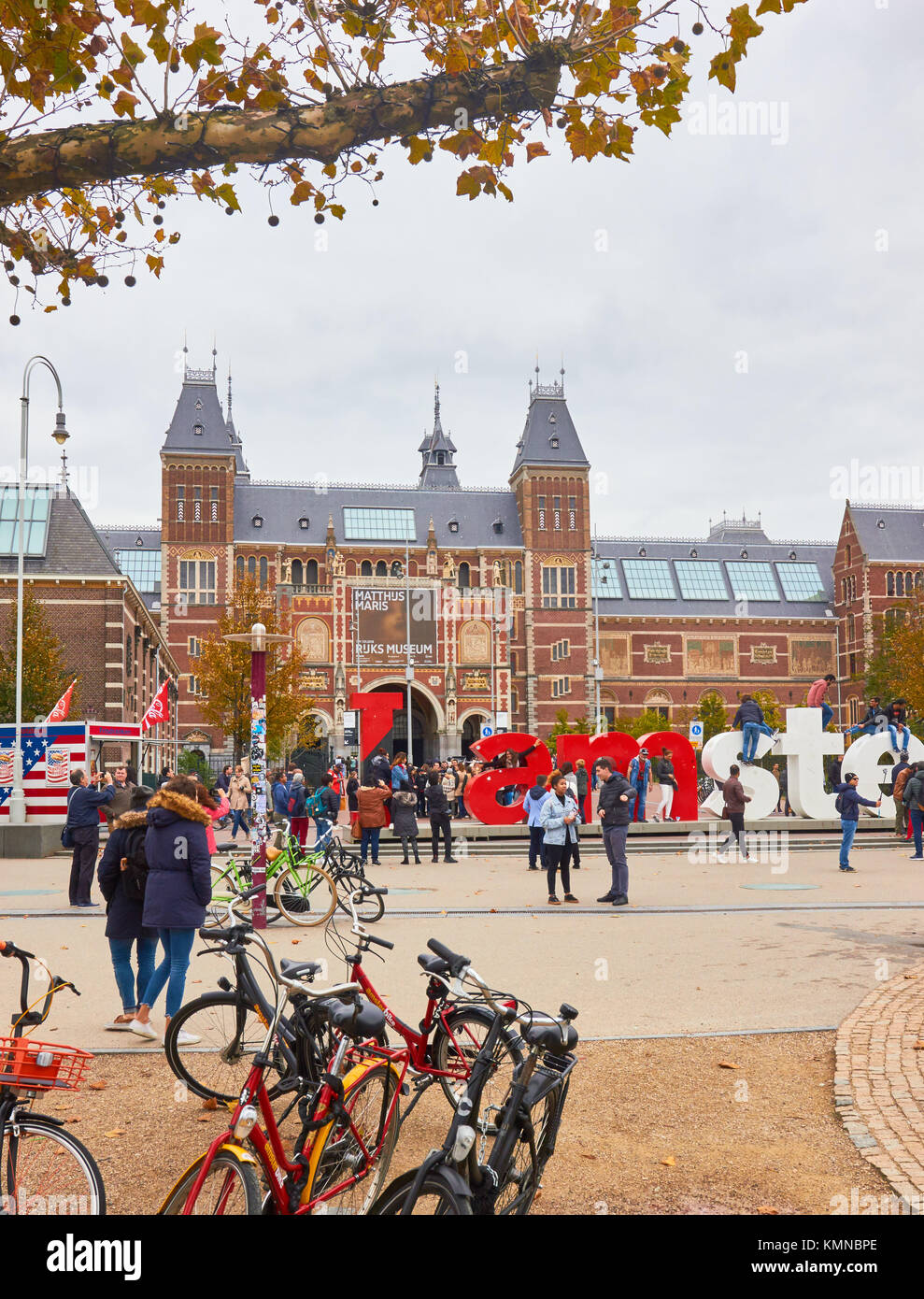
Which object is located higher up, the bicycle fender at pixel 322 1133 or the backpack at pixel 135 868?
the backpack at pixel 135 868

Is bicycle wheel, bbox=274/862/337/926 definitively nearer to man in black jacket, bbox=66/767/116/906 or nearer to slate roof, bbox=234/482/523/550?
man in black jacket, bbox=66/767/116/906

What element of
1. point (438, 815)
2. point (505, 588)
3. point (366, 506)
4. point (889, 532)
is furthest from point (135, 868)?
point (889, 532)

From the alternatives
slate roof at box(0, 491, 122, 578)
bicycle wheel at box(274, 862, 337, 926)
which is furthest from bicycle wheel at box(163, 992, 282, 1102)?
slate roof at box(0, 491, 122, 578)

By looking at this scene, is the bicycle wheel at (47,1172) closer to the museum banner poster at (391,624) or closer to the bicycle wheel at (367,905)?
the bicycle wheel at (367,905)

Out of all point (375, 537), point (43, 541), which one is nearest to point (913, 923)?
point (43, 541)

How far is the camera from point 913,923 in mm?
11320

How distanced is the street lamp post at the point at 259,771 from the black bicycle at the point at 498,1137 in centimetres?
705

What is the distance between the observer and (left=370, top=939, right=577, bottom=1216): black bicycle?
10.9ft

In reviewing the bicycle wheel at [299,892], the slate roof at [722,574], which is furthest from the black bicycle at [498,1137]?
the slate roof at [722,574]

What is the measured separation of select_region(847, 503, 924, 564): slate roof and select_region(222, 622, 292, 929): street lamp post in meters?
62.1

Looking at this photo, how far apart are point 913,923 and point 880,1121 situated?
6.58 meters

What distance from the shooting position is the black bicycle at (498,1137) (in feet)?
10.9
